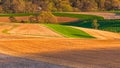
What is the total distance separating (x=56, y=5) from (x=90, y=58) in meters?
92.7

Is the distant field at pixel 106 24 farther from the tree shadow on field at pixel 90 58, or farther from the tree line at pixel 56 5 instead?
the tree shadow on field at pixel 90 58

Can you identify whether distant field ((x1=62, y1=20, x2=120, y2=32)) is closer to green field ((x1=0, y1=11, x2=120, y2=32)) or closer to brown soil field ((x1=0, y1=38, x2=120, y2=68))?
green field ((x1=0, y1=11, x2=120, y2=32))

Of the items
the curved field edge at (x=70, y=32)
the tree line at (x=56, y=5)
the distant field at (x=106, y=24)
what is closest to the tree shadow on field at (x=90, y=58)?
the curved field edge at (x=70, y=32)

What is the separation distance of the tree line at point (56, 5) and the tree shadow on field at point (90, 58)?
8355 cm

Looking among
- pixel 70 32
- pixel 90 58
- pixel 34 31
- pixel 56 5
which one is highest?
pixel 90 58

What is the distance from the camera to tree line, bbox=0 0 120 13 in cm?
11894

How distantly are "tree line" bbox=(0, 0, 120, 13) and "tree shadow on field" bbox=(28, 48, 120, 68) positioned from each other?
8355 centimetres

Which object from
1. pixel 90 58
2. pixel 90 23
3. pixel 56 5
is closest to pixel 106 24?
pixel 90 23

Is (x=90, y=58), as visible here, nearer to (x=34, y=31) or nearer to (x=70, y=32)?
(x=70, y=32)

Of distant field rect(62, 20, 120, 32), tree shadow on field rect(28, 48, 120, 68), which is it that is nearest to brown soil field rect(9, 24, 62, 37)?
distant field rect(62, 20, 120, 32)

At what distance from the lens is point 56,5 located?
124m

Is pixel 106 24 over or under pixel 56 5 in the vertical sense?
over

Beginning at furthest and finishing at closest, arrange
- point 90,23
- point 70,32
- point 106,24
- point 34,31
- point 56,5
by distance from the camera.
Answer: point 56,5 → point 90,23 → point 106,24 → point 70,32 → point 34,31

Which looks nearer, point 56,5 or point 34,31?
point 34,31
